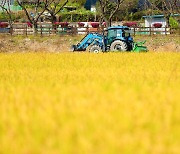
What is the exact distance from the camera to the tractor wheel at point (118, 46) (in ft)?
61.3

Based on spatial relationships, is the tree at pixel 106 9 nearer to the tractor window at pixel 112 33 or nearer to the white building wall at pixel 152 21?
the white building wall at pixel 152 21

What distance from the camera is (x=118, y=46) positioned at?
19016mm

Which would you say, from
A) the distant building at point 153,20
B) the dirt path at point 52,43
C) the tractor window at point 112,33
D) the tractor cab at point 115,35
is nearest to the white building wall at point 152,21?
the distant building at point 153,20

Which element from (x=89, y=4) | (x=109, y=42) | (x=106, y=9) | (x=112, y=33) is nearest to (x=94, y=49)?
(x=109, y=42)

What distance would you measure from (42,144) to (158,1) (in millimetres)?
41910

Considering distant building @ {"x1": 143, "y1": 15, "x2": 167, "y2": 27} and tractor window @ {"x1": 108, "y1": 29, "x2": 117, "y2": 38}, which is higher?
distant building @ {"x1": 143, "y1": 15, "x2": 167, "y2": 27}

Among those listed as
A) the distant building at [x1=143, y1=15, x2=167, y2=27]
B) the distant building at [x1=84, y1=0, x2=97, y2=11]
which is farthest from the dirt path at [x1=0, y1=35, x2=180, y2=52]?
the distant building at [x1=84, y1=0, x2=97, y2=11]

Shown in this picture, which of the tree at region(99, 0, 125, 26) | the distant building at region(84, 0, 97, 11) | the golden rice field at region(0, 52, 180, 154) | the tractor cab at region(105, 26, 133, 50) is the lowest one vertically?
the golden rice field at region(0, 52, 180, 154)

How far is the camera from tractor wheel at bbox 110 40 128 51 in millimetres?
18688

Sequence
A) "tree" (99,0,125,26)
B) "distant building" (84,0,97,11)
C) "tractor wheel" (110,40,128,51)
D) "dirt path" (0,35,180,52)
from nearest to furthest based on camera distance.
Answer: "tractor wheel" (110,40,128,51) < "dirt path" (0,35,180,52) < "tree" (99,0,125,26) < "distant building" (84,0,97,11)

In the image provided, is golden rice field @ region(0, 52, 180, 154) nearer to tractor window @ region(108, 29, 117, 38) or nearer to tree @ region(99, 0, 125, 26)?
tractor window @ region(108, 29, 117, 38)

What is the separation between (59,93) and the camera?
5191mm

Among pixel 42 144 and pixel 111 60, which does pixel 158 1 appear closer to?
pixel 111 60

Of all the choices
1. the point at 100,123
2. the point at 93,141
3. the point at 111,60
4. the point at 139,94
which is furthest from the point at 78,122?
the point at 111,60
